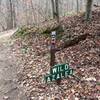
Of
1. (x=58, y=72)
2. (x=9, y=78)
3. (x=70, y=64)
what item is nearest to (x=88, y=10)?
(x=70, y=64)

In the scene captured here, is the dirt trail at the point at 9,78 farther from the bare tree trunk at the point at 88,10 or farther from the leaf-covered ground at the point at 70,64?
the bare tree trunk at the point at 88,10

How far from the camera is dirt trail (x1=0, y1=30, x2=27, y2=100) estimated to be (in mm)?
6670

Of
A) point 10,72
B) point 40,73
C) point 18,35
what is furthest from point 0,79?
point 18,35

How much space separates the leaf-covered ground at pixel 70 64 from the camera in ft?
20.2

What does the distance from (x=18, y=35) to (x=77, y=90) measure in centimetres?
859

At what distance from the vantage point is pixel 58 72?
6.14 metres

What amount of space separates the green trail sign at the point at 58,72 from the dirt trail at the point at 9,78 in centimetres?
96

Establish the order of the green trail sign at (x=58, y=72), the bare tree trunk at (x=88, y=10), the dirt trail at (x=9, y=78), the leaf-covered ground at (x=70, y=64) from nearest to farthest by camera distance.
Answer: the green trail sign at (x=58, y=72) → the leaf-covered ground at (x=70, y=64) → the dirt trail at (x=9, y=78) → the bare tree trunk at (x=88, y=10)

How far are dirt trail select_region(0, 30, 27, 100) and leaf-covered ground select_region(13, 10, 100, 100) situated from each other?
221 mm

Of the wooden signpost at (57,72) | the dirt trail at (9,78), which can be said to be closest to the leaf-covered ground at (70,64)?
the dirt trail at (9,78)

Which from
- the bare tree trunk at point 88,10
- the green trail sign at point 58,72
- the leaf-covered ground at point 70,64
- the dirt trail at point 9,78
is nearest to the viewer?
the green trail sign at point 58,72

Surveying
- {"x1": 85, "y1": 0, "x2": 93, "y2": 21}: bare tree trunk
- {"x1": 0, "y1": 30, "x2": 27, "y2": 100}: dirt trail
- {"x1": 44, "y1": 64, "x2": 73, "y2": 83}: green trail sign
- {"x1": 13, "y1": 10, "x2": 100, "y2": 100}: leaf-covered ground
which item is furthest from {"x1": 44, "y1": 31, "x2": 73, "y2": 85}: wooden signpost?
{"x1": 85, "y1": 0, "x2": 93, "y2": 21}: bare tree trunk

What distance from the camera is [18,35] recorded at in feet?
46.1

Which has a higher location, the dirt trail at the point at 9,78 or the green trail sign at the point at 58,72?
the green trail sign at the point at 58,72
